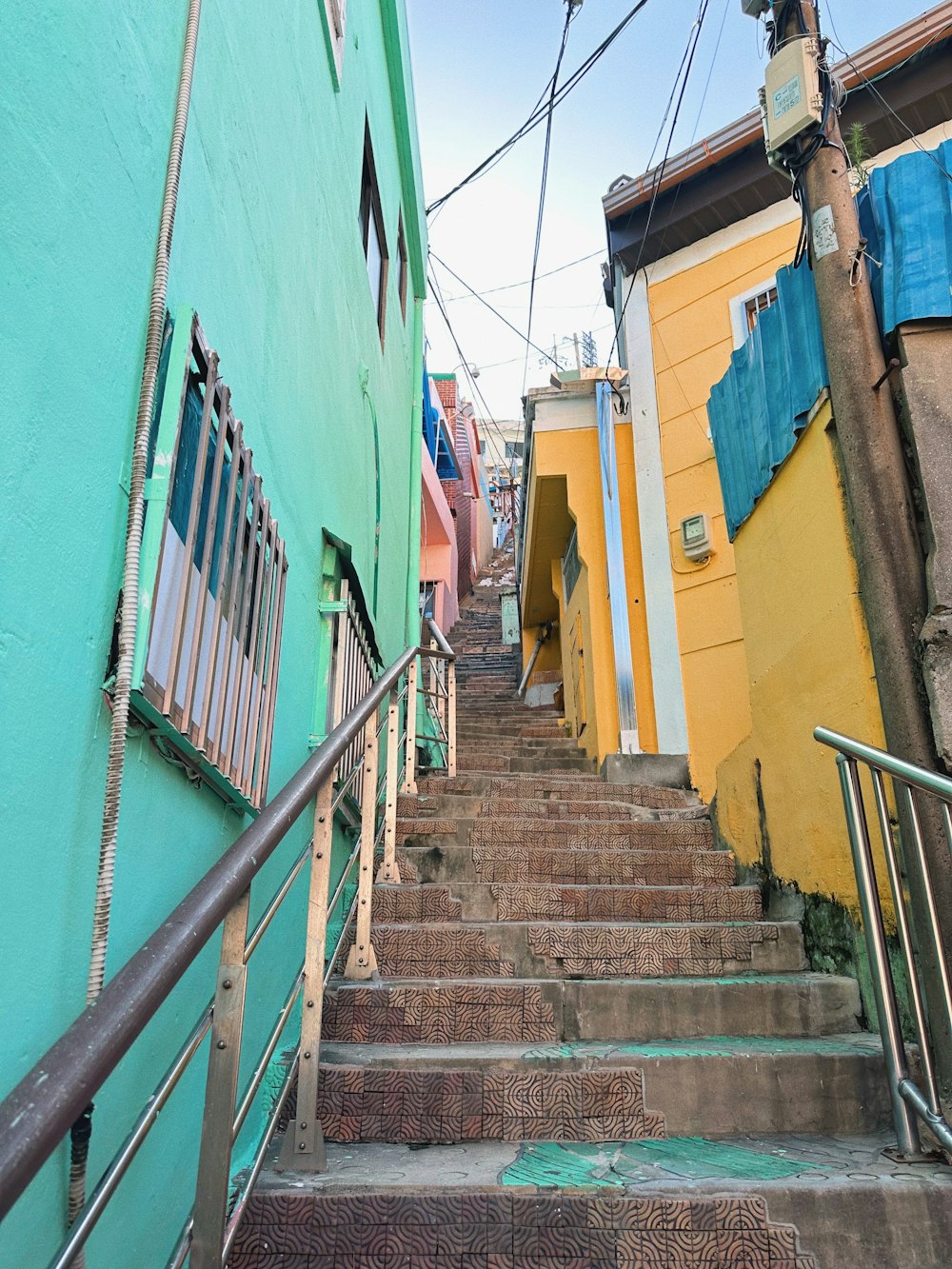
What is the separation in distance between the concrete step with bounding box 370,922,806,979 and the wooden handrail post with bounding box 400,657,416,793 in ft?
5.15

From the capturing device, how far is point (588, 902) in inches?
133

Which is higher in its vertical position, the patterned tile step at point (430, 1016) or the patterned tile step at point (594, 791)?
the patterned tile step at point (594, 791)

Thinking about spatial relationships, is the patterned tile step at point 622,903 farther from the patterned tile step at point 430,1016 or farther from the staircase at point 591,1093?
the patterned tile step at point 430,1016

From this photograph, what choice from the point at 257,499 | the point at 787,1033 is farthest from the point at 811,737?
the point at 257,499

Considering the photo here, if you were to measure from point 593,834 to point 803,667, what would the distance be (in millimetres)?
1512

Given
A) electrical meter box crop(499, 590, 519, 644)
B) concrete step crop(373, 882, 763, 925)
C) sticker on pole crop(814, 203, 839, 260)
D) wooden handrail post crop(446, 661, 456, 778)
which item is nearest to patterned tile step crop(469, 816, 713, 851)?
concrete step crop(373, 882, 763, 925)

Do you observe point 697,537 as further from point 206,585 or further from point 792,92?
point 206,585

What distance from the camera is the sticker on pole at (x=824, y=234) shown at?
2.85m

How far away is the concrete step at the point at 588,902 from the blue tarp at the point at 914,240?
2.20 m

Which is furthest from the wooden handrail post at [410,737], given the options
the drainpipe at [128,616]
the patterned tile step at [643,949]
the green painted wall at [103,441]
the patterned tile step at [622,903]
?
the drainpipe at [128,616]

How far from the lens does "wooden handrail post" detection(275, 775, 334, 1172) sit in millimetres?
1923

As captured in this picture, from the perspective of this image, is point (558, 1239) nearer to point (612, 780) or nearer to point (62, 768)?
point (62, 768)

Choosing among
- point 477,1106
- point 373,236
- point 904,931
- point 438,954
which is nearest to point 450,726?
point 438,954

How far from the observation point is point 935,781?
1.86 meters
